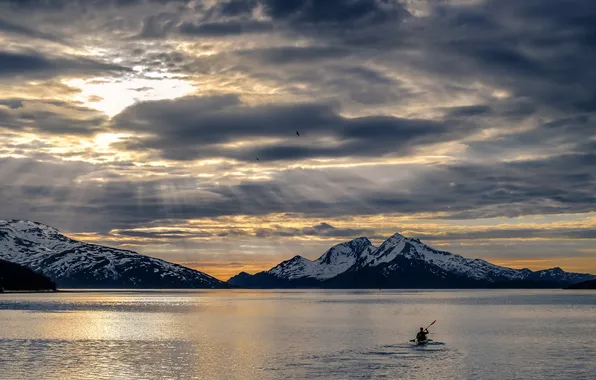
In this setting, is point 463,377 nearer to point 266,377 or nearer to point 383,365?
point 383,365

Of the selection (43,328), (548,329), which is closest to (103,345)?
(43,328)

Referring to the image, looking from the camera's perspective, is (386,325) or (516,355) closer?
(516,355)

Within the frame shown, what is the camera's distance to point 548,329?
136250 mm

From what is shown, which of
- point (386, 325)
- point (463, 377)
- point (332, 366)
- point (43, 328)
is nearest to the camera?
point (463, 377)

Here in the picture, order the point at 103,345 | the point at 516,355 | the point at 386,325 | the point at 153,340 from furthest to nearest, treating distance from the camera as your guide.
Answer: the point at 386,325 → the point at 153,340 → the point at 103,345 → the point at 516,355

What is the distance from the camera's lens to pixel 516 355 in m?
90.6

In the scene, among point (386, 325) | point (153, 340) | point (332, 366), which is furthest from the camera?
point (386, 325)

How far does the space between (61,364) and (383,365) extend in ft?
117

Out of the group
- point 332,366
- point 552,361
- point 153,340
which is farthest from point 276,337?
point 552,361

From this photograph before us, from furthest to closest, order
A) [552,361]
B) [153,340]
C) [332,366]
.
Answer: [153,340], [552,361], [332,366]

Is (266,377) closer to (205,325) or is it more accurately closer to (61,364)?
(61,364)

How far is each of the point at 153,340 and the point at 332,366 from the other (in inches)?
1660

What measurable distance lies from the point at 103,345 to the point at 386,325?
64.6 metres

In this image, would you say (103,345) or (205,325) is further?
(205,325)
